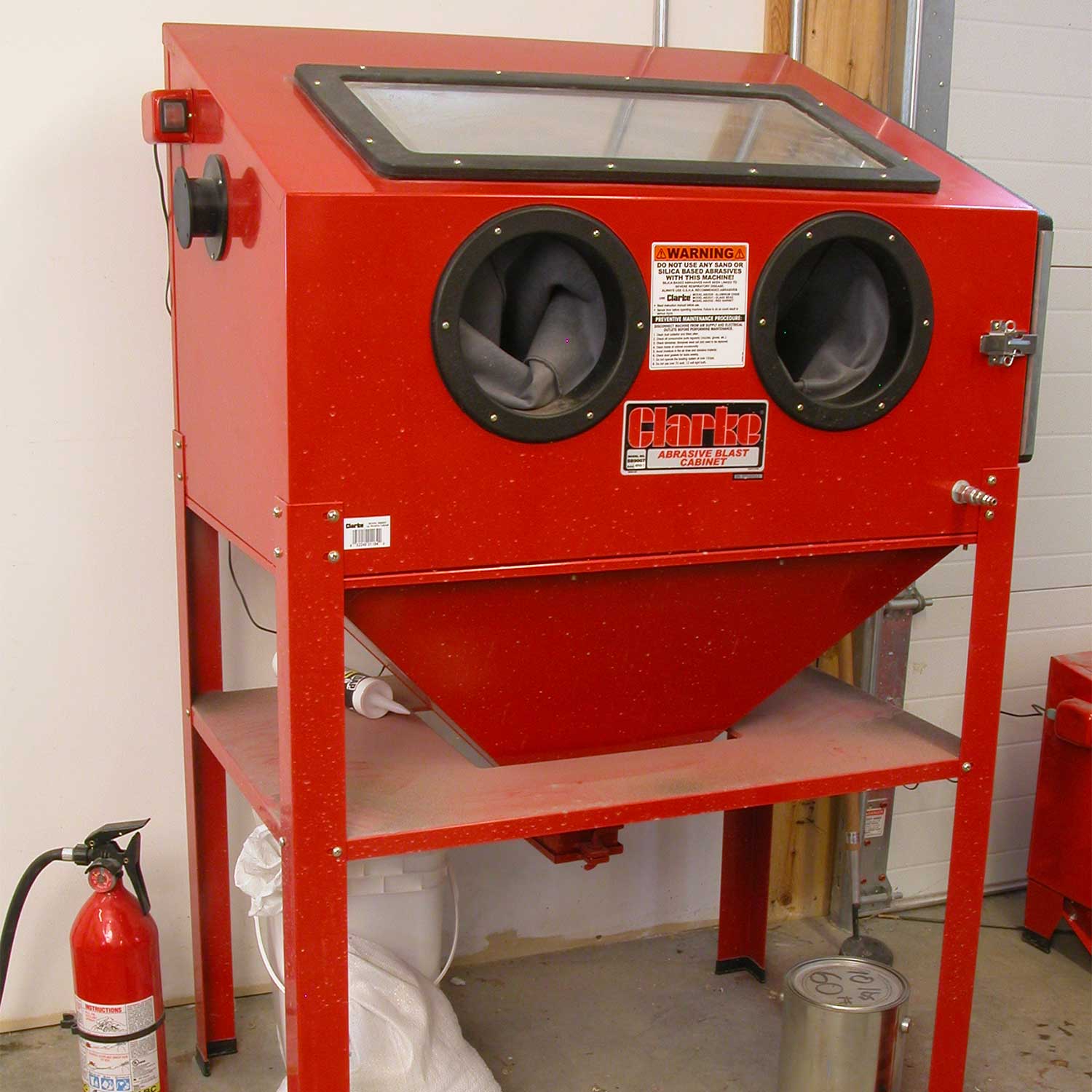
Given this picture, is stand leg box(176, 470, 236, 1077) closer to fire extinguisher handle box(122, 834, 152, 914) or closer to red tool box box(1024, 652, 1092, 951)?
fire extinguisher handle box(122, 834, 152, 914)

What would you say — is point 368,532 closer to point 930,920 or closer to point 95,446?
point 95,446

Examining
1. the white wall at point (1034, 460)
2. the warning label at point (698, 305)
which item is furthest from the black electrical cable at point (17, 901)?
the white wall at point (1034, 460)

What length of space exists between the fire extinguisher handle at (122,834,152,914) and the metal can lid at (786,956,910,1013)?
116 cm

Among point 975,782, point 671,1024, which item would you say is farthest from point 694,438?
point 671,1024

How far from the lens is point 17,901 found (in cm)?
238

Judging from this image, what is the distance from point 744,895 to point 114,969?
1.34 meters

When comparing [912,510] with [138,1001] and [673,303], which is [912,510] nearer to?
[673,303]

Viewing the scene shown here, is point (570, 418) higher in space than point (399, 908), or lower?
higher

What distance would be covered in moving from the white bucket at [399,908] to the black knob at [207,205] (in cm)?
116

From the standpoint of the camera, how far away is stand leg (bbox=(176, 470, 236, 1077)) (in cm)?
237

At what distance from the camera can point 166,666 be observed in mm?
2584

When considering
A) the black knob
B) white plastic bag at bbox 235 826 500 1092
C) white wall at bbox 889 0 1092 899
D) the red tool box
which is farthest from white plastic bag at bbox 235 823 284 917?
the red tool box

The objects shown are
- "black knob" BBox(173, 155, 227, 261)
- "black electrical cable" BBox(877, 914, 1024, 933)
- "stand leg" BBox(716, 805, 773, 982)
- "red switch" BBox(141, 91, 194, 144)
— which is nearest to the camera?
"black knob" BBox(173, 155, 227, 261)

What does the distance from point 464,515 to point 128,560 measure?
1.04 meters
